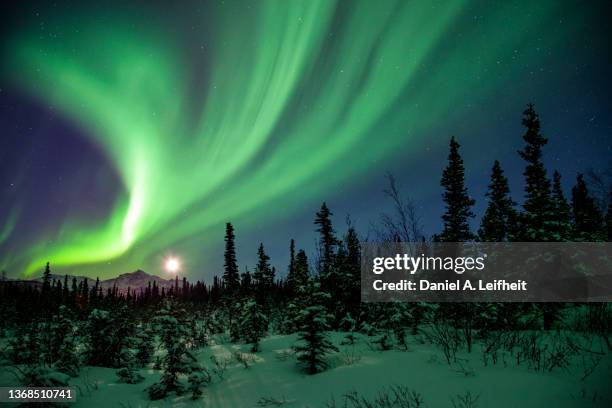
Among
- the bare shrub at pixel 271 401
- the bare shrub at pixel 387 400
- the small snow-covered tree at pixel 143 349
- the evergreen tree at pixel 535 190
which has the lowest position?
the small snow-covered tree at pixel 143 349

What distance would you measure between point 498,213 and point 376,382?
99.2 feet

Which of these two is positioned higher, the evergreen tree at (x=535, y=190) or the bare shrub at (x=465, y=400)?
the evergreen tree at (x=535, y=190)

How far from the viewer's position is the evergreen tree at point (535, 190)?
1966cm

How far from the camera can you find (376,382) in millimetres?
7520

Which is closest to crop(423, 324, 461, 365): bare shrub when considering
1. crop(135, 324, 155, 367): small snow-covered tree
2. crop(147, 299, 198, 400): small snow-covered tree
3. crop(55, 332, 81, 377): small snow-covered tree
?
crop(147, 299, 198, 400): small snow-covered tree

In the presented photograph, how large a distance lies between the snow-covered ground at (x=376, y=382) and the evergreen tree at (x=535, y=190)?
43.8 feet

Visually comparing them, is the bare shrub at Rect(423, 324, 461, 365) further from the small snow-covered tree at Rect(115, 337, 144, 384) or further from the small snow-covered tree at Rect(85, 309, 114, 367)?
the small snow-covered tree at Rect(85, 309, 114, 367)

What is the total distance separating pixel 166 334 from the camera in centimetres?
1056

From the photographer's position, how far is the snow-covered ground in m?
5.54

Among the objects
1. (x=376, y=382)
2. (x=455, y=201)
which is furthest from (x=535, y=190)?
(x=376, y=382)

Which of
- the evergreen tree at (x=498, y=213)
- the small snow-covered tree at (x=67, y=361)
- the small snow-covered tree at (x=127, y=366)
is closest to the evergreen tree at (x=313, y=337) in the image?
the small snow-covered tree at (x=127, y=366)

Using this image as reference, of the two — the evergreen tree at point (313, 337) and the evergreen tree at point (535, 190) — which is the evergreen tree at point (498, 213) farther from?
the evergreen tree at point (313, 337)

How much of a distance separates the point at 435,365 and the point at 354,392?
8.53 ft

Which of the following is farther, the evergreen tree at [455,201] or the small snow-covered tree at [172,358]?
the evergreen tree at [455,201]
